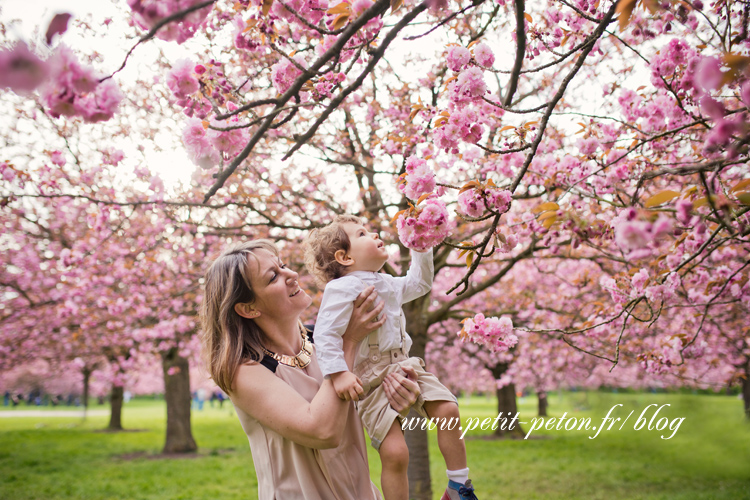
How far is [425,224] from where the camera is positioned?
6.55 feet

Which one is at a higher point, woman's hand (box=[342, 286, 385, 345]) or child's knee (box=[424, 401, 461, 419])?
woman's hand (box=[342, 286, 385, 345])

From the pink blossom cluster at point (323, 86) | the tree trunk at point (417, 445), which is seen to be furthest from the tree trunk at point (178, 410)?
the pink blossom cluster at point (323, 86)

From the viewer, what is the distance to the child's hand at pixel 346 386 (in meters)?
1.76

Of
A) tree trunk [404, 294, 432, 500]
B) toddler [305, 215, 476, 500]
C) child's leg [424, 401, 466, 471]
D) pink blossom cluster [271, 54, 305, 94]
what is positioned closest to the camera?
toddler [305, 215, 476, 500]

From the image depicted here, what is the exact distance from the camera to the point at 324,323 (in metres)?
1.98

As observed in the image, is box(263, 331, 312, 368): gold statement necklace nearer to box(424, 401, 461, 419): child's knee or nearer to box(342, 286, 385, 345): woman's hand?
box(342, 286, 385, 345): woman's hand

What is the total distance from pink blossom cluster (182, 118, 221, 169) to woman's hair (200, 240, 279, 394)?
0.48 meters

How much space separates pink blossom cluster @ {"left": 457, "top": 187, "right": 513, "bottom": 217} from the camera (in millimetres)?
2041

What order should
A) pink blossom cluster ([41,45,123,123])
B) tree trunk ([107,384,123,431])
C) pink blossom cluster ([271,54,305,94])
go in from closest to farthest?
1. pink blossom cluster ([41,45,123,123])
2. pink blossom cluster ([271,54,305,94])
3. tree trunk ([107,384,123,431])

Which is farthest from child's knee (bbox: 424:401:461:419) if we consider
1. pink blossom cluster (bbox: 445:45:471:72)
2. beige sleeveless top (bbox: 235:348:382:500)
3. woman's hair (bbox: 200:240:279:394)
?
pink blossom cluster (bbox: 445:45:471:72)

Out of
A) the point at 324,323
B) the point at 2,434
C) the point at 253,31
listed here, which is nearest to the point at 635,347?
the point at 324,323

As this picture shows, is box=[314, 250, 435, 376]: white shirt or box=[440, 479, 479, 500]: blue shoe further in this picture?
box=[440, 479, 479, 500]: blue shoe

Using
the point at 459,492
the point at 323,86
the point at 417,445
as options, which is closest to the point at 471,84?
the point at 323,86

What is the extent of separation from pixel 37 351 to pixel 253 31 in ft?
31.8
